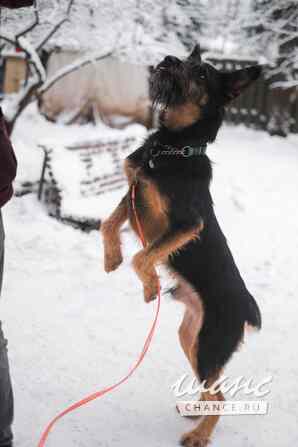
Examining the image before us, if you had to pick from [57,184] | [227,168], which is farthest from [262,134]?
[57,184]

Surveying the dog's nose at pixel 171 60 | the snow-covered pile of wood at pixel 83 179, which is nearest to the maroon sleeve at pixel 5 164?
the dog's nose at pixel 171 60

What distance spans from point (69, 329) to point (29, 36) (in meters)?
9.07

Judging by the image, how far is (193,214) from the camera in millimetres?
2727

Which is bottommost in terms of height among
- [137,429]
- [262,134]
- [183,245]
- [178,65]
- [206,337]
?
[262,134]

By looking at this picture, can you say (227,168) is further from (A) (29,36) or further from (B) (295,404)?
(B) (295,404)

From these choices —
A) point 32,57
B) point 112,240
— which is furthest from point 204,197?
point 32,57

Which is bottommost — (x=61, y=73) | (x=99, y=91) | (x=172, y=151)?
(x=99, y=91)

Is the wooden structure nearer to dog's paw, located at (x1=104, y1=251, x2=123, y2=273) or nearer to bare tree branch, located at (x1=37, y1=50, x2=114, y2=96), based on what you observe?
bare tree branch, located at (x1=37, y1=50, x2=114, y2=96)

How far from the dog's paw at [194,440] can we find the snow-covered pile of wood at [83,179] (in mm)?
3584

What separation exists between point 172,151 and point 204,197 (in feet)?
1.15

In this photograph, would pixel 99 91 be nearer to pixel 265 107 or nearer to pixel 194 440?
pixel 265 107

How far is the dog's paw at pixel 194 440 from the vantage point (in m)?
2.87

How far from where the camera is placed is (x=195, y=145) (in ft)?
9.37

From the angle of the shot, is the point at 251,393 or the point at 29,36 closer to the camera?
the point at 251,393
